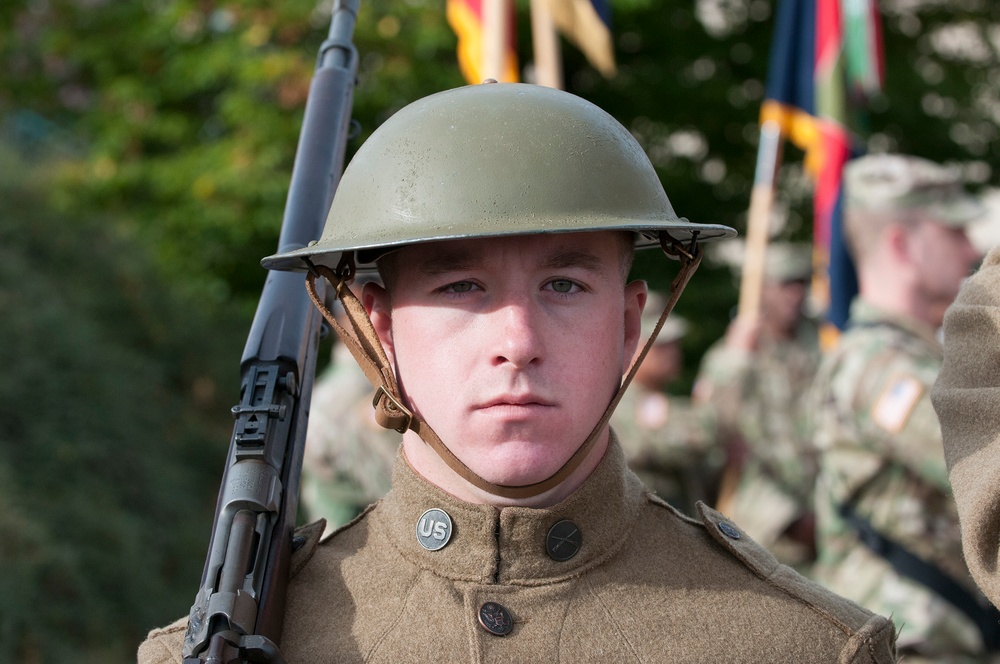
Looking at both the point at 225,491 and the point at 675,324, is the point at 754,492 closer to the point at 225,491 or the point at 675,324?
the point at 675,324

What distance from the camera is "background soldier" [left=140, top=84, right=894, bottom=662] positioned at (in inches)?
91.4

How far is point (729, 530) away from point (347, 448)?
4.03 metres

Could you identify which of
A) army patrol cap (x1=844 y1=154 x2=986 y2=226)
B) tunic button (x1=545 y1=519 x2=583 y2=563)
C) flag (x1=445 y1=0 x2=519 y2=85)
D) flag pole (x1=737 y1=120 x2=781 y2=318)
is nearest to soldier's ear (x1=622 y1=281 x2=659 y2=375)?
tunic button (x1=545 y1=519 x2=583 y2=563)

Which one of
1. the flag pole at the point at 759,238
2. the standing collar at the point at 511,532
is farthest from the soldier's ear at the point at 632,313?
the flag pole at the point at 759,238

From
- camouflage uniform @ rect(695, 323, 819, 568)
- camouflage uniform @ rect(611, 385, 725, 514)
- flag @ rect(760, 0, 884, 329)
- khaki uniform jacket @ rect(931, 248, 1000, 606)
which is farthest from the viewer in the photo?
flag @ rect(760, 0, 884, 329)

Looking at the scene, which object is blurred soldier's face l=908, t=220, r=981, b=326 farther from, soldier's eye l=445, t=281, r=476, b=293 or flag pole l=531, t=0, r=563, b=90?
soldier's eye l=445, t=281, r=476, b=293

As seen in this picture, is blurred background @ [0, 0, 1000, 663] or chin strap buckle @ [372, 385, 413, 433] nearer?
chin strap buckle @ [372, 385, 413, 433]

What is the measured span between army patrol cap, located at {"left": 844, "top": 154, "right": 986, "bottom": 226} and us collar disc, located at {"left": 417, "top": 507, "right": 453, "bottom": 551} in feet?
12.0

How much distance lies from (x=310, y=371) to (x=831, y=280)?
230 inches

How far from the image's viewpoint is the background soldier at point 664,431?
7.59m

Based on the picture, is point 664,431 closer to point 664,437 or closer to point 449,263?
point 664,437

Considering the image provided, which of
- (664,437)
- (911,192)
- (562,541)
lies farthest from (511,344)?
(664,437)

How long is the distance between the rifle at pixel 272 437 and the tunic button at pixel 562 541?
517 millimetres

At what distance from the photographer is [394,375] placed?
8.23ft
